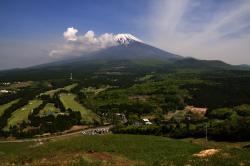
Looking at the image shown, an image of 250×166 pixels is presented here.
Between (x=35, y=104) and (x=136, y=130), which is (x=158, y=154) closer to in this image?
(x=136, y=130)

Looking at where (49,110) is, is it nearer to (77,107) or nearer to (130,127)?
(77,107)

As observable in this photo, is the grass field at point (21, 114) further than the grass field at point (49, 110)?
No

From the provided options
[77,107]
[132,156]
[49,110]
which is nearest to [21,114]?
[49,110]

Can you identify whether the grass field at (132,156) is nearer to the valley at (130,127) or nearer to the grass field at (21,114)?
the valley at (130,127)

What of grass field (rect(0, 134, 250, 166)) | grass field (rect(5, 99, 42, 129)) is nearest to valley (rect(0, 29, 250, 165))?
grass field (rect(0, 134, 250, 166))

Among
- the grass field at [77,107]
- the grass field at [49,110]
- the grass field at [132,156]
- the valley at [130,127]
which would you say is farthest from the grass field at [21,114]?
the grass field at [132,156]

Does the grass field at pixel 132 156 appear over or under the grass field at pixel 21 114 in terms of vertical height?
over
